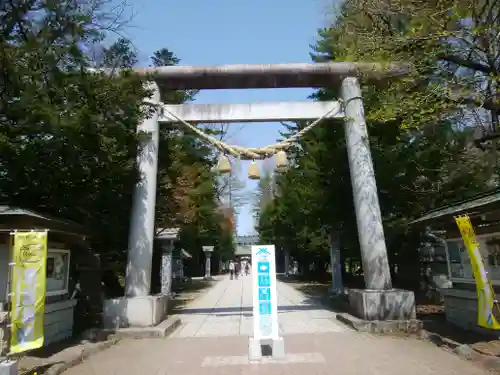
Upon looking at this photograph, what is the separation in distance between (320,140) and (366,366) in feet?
38.2

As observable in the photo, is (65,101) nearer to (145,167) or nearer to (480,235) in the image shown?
(145,167)

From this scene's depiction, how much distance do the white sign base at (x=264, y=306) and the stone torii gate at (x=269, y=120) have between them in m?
3.78

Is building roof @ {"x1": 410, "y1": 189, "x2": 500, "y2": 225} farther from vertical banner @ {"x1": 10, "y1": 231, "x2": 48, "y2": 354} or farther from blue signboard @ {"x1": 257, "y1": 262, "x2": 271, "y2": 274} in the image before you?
vertical banner @ {"x1": 10, "y1": 231, "x2": 48, "y2": 354}

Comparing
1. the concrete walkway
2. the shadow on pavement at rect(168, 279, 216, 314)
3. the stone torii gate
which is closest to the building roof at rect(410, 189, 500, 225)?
the stone torii gate

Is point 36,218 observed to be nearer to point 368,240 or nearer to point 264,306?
point 264,306

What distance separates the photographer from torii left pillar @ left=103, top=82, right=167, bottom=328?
10383 millimetres

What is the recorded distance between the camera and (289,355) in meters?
7.87

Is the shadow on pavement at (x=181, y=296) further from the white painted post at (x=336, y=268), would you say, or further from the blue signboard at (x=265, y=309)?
the blue signboard at (x=265, y=309)

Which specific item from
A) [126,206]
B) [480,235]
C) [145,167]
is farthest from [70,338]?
[480,235]

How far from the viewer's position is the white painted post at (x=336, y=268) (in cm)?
1889

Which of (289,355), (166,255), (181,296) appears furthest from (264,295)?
(181,296)

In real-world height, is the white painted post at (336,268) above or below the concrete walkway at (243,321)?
above

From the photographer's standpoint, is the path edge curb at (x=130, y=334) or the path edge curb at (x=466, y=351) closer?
the path edge curb at (x=466, y=351)

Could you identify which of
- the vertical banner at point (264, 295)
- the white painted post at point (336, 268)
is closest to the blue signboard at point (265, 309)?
the vertical banner at point (264, 295)
